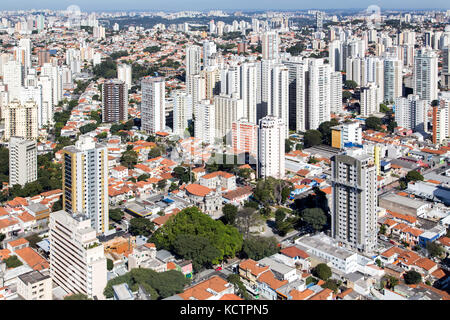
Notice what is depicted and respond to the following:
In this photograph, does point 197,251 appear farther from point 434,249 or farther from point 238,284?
point 434,249

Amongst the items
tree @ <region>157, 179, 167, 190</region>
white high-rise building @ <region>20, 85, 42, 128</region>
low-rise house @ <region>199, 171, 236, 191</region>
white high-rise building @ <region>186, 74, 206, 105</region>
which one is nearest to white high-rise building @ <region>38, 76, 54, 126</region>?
white high-rise building @ <region>20, 85, 42, 128</region>

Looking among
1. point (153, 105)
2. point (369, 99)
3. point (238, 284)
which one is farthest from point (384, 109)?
point (238, 284)

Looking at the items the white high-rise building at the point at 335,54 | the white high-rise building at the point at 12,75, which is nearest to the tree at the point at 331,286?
the white high-rise building at the point at 12,75

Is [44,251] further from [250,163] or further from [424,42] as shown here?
[424,42]

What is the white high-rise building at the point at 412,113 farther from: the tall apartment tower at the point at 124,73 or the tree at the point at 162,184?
the tall apartment tower at the point at 124,73

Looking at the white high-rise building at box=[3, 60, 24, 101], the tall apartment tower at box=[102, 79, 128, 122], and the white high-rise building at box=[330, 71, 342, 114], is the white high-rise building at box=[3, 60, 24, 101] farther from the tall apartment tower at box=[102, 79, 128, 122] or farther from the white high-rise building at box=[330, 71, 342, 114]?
the white high-rise building at box=[330, 71, 342, 114]
